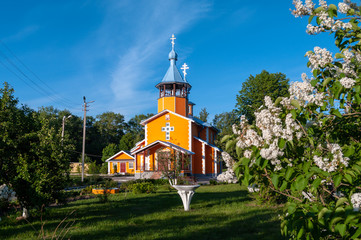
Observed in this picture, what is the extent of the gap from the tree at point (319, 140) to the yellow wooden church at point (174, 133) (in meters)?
27.4

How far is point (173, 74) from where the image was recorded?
33156mm

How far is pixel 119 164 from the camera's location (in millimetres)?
48250

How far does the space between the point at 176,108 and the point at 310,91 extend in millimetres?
29971

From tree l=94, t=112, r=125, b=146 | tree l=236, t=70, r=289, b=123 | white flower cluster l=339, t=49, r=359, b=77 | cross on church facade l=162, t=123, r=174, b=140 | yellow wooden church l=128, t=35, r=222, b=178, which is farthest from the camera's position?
tree l=94, t=112, r=125, b=146

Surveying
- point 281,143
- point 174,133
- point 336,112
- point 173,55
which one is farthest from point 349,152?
point 173,55

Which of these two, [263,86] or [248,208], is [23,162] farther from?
[263,86]

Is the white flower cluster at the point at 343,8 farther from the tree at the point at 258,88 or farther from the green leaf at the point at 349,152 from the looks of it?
the tree at the point at 258,88

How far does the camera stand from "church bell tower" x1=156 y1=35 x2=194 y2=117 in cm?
3278

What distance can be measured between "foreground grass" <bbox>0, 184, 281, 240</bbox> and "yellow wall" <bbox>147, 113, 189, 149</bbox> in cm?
1916

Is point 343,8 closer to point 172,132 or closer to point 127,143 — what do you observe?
point 172,132

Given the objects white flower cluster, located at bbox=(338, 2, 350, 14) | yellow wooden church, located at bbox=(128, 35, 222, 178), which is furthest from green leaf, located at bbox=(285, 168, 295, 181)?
yellow wooden church, located at bbox=(128, 35, 222, 178)

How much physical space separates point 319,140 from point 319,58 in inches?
45.9

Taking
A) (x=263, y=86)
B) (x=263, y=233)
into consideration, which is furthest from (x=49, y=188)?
(x=263, y=86)

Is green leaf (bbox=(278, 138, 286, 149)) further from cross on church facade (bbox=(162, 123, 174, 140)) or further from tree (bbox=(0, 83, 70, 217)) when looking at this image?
cross on church facade (bbox=(162, 123, 174, 140))
